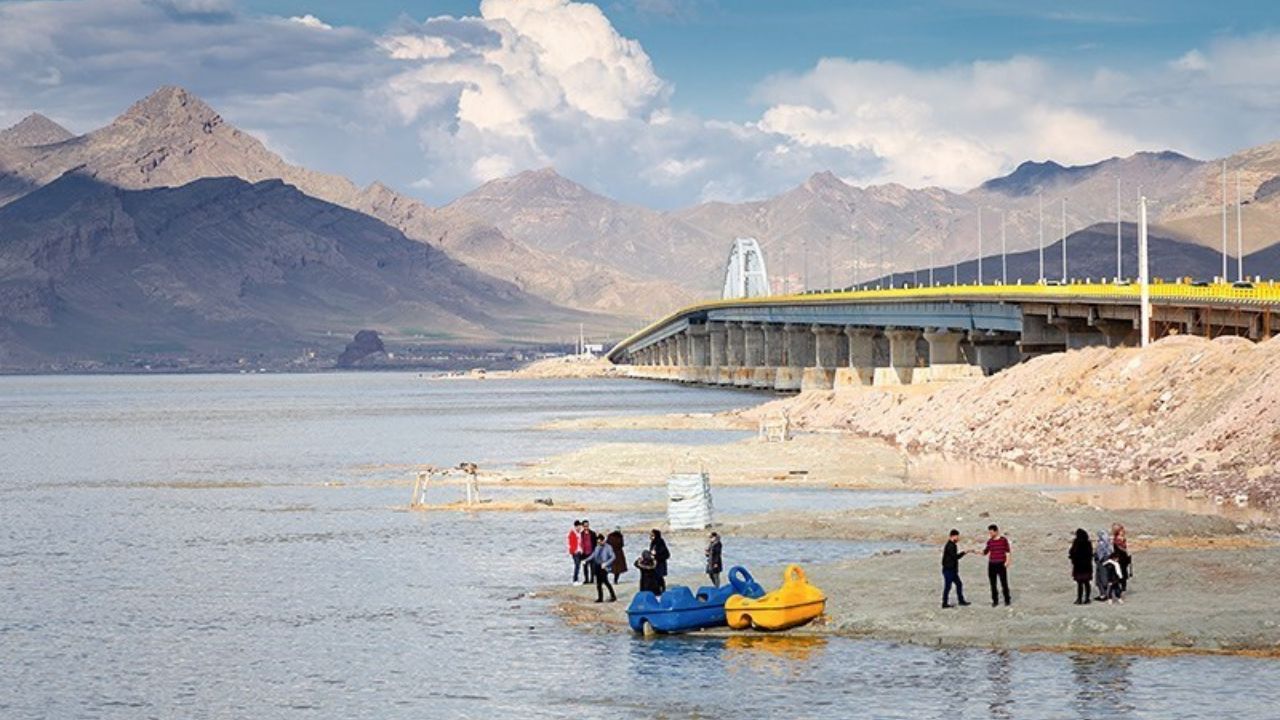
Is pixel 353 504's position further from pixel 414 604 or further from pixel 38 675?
pixel 38 675

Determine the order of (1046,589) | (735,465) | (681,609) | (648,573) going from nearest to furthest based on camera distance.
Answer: (681,609) < (648,573) < (1046,589) < (735,465)

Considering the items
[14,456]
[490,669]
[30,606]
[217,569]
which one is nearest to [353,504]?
[217,569]

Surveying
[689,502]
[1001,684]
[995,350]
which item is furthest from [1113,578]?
[995,350]

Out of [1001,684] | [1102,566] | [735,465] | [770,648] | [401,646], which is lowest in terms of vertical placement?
[1001,684]

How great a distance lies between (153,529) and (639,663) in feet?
119

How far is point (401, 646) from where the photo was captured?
42781mm

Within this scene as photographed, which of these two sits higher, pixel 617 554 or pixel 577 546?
pixel 577 546

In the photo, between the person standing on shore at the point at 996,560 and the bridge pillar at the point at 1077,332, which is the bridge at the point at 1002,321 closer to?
the bridge pillar at the point at 1077,332

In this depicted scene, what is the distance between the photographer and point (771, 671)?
37625mm

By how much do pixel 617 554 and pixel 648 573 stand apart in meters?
3.97

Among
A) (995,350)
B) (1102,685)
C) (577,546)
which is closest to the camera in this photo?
(1102,685)

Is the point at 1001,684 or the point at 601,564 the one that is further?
the point at 601,564

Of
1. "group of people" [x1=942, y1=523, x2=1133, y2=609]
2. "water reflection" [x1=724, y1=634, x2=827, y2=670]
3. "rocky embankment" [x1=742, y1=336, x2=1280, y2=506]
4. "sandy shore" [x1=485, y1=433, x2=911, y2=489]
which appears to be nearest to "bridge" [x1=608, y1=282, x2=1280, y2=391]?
"rocky embankment" [x1=742, y1=336, x2=1280, y2=506]

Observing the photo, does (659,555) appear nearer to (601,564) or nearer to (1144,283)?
(601,564)
